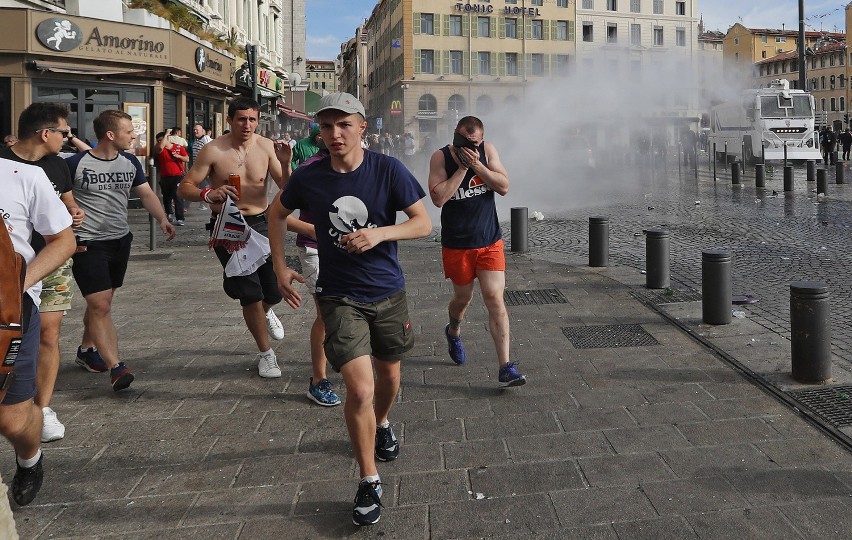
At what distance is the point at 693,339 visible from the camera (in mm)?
5656

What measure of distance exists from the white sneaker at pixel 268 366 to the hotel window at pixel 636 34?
69517 millimetres

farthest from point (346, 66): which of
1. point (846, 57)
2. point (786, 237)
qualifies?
point (786, 237)

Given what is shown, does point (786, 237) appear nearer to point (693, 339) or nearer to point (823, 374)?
point (693, 339)

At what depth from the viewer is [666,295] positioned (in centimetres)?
724

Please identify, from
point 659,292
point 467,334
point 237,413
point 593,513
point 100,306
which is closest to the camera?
point 593,513

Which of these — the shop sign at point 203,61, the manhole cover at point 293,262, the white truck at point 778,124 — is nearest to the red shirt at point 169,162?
the manhole cover at point 293,262

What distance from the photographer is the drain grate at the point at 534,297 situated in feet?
23.6

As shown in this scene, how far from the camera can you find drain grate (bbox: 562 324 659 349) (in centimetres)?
564

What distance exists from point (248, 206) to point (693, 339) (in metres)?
3.37

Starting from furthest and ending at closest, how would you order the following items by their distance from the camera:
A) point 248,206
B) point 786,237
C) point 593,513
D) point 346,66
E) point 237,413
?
point 346,66 → point 786,237 → point 248,206 → point 237,413 → point 593,513

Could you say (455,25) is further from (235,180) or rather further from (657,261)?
(235,180)

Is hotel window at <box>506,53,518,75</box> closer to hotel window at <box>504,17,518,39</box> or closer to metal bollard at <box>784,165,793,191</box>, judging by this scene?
hotel window at <box>504,17,518,39</box>

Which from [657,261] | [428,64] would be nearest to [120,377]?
[657,261]

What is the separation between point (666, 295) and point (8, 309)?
6.12m
